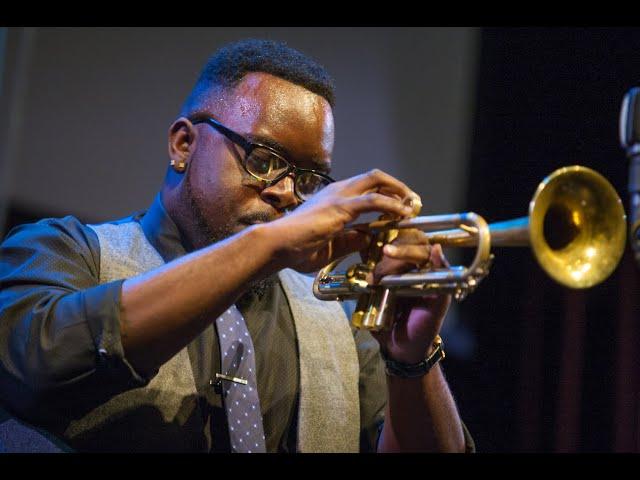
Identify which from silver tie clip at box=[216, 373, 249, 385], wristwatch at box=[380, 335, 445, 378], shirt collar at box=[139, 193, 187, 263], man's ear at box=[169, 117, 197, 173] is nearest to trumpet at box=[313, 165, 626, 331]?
wristwatch at box=[380, 335, 445, 378]

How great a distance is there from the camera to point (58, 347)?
1764mm

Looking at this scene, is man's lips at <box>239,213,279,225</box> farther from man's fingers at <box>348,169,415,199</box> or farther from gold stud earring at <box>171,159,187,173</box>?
Answer: man's fingers at <box>348,169,415,199</box>

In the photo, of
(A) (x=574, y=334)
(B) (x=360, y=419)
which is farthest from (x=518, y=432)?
(B) (x=360, y=419)

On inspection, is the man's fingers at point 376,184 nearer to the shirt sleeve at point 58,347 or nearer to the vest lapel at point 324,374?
the shirt sleeve at point 58,347

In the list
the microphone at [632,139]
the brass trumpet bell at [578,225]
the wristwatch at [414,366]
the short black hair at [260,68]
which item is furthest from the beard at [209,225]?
the microphone at [632,139]

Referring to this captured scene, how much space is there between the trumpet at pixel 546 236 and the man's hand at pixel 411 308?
0.03 metres

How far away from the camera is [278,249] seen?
1771 millimetres

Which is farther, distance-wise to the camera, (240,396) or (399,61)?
(399,61)

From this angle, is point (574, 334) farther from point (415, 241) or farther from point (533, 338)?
point (415, 241)

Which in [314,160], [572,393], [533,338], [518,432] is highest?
[314,160]

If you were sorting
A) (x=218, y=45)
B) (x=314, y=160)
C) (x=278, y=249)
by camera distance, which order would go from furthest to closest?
1. (x=218, y=45)
2. (x=314, y=160)
3. (x=278, y=249)

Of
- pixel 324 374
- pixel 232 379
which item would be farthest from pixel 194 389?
pixel 324 374

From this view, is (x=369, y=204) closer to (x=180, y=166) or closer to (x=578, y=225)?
(x=578, y=225)

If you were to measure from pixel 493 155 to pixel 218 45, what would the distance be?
1.49m
